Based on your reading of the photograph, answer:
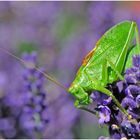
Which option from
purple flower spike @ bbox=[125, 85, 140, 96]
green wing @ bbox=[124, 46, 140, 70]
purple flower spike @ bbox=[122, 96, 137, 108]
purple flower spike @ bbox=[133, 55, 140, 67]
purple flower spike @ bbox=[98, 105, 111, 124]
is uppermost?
green wing @ bbox=[124, 46, 140, 70]

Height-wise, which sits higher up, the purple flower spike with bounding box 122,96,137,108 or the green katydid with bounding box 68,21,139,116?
the green katydid with bounding box 68,21,139,116

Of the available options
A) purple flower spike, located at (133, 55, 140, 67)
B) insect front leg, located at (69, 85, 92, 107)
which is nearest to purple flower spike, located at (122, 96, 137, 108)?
purple flower spike, located at (133, 55, 140, 67)

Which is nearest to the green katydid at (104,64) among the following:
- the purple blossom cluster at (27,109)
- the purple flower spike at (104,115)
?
the purple flower spike at (104,115)

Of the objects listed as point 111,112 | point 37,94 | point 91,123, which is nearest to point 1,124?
point 37,94

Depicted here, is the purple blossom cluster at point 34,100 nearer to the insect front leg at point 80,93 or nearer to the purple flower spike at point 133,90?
the insect front leg at point 80,93

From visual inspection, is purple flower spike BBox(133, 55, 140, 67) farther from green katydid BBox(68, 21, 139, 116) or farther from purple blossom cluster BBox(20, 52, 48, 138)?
purple blossom cluster BBox(20, 52, 48, 138)

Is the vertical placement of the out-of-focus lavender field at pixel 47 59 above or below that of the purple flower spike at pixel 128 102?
above

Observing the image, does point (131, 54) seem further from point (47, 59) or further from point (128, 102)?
point (47, 59)
